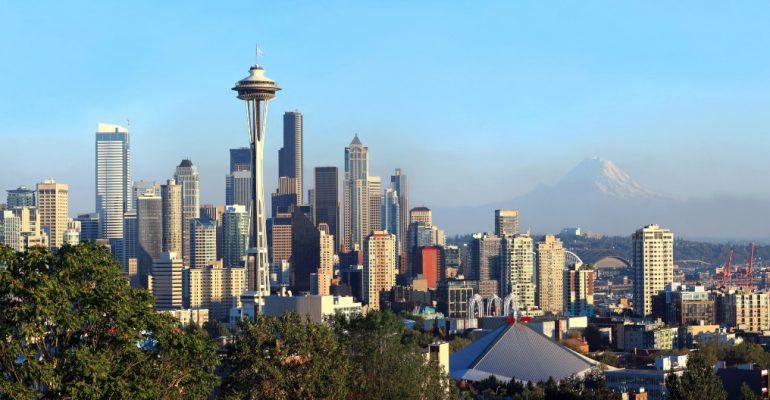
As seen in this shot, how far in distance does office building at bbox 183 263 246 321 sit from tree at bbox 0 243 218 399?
121 metres

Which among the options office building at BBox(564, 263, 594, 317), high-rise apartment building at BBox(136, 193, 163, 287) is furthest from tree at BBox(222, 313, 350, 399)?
high-rise apartment building at BBox(136, 193, 163, 287)

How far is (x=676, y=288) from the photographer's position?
12062 cm

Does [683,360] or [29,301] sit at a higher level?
[29,301]

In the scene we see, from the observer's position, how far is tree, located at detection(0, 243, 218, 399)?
67.1 ft

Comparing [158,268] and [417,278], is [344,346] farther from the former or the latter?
[417,278]

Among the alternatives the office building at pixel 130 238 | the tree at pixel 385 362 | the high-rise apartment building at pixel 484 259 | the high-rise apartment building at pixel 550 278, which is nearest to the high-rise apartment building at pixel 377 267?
the high-rise apartment building at pixel 484 259

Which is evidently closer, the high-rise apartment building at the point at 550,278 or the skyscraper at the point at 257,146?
the skyscraper at the point at 257,146

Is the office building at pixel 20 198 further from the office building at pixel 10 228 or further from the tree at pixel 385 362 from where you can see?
the tree at pixel 385 362

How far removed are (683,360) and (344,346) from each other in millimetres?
41513

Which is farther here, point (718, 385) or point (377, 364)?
point (718, 385)

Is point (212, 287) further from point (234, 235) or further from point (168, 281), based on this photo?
point (234, 235)

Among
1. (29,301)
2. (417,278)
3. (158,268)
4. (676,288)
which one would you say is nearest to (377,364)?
(29,301)

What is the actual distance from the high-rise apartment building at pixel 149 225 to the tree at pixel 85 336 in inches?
6209

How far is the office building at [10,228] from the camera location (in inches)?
6117
